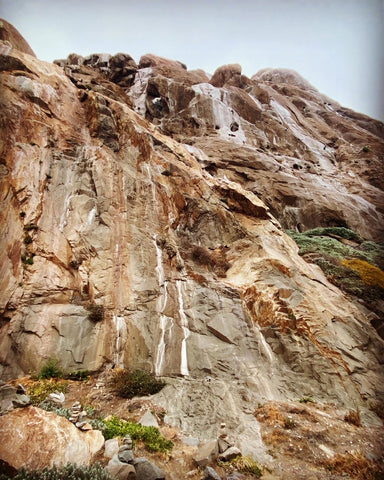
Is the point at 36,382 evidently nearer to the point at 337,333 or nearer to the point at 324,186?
the point at 337,333

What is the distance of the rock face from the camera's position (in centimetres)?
976

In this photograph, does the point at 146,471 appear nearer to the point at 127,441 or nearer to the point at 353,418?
the point at 127,441

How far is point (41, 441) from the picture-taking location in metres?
5.36

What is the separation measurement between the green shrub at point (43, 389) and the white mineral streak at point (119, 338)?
1848 mm

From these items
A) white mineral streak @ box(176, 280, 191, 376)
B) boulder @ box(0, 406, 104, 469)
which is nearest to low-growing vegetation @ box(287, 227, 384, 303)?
white mineral streak @ box(176, 280, 191, 376)

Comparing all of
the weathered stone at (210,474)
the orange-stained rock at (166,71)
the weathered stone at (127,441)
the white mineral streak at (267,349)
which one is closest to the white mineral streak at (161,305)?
the weathered stone at (127,441)

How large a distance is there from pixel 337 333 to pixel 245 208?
1034 centimetres

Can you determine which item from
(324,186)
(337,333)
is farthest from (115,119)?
(324,186)

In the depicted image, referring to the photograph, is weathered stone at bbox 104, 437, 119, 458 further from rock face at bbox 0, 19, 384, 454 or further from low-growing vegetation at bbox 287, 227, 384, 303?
low-growing vegetation at bbox 287, 227, 384, 303

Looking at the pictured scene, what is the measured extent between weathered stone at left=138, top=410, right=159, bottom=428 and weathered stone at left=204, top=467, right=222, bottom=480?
2.17 m

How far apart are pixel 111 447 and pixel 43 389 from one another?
126 inches

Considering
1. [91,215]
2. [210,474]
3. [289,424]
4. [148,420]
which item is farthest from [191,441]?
[91,215]

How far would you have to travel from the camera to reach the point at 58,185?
13750 mm

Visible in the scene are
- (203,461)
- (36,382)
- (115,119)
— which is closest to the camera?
(203,461)
